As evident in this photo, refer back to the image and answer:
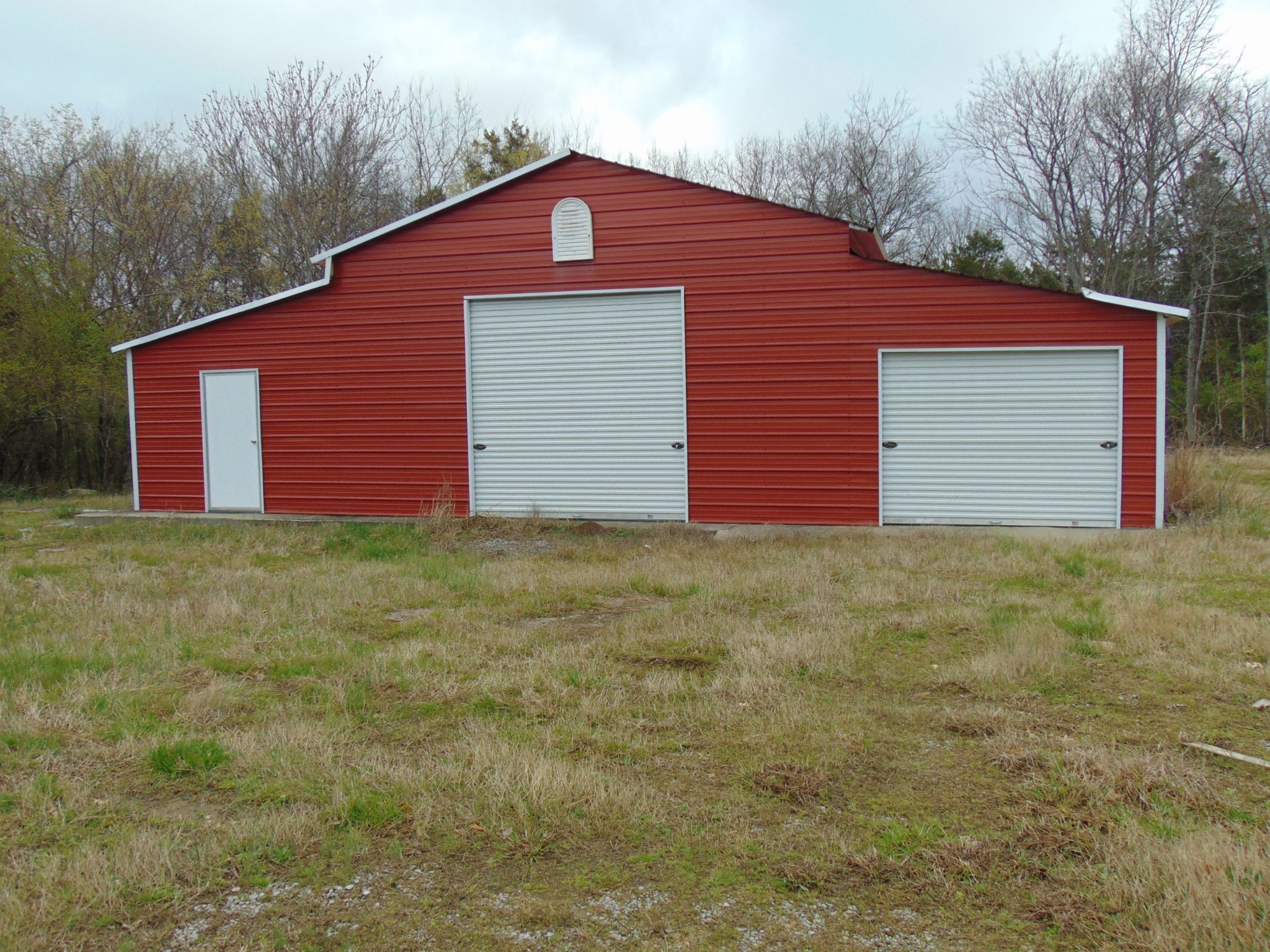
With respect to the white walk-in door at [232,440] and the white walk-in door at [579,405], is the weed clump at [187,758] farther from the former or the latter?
the white walk-in door at [232,440]

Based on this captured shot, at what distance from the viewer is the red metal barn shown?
11.2 metres

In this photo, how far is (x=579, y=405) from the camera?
12.7 m

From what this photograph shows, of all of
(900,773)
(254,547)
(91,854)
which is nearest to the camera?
(91,854)

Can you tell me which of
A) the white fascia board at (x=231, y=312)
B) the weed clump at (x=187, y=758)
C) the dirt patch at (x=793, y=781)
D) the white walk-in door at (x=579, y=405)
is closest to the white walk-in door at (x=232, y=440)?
the white fascia board at (x=231, y=312)

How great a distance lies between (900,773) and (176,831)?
283cm

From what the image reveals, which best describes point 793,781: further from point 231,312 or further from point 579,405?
point 231,312

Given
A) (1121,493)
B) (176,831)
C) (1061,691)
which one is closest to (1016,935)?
(1061,691)

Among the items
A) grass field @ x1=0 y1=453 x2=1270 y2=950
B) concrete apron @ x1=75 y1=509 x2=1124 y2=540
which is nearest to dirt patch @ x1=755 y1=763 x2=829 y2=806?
grass field @ x1=0 y1=453 x2=1270 y2=950

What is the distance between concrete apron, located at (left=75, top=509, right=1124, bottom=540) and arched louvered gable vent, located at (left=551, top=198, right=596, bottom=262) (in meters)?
3.53

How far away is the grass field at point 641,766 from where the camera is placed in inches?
114

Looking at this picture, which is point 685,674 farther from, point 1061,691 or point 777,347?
point 777,347

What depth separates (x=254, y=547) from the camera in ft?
35.2

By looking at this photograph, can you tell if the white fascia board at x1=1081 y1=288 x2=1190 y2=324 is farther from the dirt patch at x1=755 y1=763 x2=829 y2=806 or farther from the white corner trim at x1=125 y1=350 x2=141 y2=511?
the white corner trim at x1=125 y1=350 x2=141 y2=511

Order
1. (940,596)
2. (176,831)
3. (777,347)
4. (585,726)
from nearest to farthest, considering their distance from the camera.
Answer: (176,831) → (585,726) → (940,596) → (777,347)
